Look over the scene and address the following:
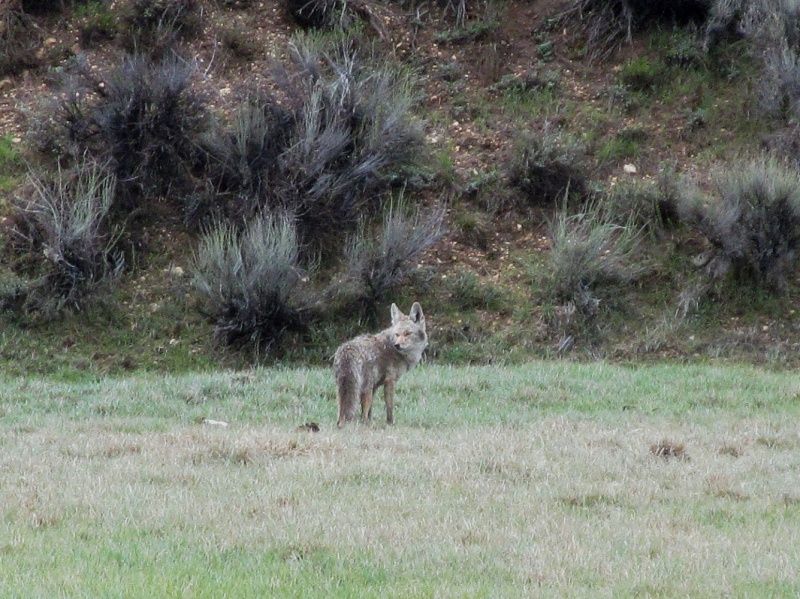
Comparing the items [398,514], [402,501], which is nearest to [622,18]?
[402,501]

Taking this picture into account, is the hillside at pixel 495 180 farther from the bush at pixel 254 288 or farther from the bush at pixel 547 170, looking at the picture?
the bush at pixel 254 288

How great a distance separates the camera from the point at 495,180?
23.1 meters

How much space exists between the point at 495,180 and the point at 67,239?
30.7 ft

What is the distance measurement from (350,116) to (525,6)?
316 inches

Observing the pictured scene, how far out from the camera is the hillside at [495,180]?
63.4 ft

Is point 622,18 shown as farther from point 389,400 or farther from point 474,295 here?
point 389,400

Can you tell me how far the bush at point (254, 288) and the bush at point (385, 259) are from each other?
1238 millimetres

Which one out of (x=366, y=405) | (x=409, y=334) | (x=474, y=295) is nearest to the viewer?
(x=366, y=405)

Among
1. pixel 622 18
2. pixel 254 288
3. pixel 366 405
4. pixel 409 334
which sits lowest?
pixel 366 405

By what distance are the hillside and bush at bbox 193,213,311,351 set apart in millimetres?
347

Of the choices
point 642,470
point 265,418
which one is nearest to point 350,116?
point 265,418

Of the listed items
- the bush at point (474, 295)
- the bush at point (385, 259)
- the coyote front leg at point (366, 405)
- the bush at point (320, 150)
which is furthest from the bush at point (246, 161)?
the coyote front leg at point (366, 405)

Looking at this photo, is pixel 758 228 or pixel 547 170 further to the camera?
pixel 547 170

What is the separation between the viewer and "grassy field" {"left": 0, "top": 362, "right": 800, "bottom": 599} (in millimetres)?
6051
